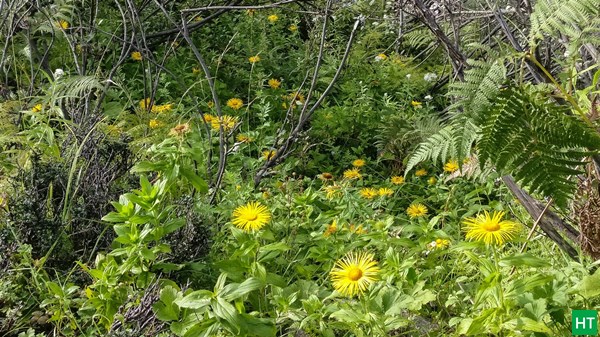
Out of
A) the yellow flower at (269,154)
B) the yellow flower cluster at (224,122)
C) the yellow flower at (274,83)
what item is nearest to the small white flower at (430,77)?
the yellow flower at (274,83)

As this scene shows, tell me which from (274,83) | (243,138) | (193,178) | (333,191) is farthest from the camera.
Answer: (274,83)

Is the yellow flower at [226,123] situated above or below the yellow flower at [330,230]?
below

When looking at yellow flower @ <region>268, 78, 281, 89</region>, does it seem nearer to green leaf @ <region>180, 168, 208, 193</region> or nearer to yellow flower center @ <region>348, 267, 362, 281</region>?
green leaf @ <region>180, 168, 208, 193</region>

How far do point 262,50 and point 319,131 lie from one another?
0.98 meters

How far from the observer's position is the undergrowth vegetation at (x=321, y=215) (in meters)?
1.89

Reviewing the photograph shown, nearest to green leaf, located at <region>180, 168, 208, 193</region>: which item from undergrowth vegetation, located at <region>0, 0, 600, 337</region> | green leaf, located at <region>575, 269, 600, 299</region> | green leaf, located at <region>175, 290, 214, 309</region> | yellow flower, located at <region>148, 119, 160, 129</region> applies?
undergrowth vegetation, located at <region>0, 0, 600, 337</region>

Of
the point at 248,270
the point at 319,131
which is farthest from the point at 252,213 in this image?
the point at 319,131

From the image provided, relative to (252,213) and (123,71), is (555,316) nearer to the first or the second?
(252,213)

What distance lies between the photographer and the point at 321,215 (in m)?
2.78

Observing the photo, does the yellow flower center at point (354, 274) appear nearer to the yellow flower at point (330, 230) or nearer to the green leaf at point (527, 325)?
the green leaf at point (527, 325)

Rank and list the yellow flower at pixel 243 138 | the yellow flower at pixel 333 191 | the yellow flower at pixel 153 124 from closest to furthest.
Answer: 1. the yellow flower at pixel 333 191
2. the yellow flower at pixel 153 124
3. the yellow flower at pixel 243 138

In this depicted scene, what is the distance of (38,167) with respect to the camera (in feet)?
9.09

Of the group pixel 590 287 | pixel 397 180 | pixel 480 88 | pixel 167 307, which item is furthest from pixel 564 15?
pixel 397 180

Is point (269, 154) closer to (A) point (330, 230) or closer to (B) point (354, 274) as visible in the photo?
(A) point (330, 230)
